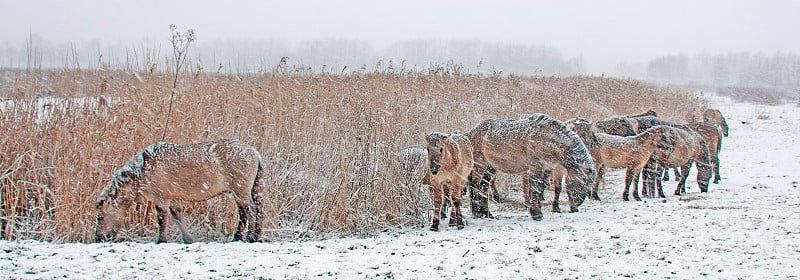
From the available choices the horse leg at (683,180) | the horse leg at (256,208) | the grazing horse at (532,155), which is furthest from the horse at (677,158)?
the horse leg at (256,208)

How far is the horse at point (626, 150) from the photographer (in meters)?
7.50

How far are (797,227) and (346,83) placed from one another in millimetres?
6368

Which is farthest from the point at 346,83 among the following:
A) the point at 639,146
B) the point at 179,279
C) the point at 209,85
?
the point at 179,279

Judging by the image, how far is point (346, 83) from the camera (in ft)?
30.9

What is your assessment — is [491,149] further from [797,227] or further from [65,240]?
[65,240]

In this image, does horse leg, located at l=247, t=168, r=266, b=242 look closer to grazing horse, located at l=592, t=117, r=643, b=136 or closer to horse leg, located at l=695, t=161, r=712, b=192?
horse leg, located at l=695, t=161, r=712, b=192

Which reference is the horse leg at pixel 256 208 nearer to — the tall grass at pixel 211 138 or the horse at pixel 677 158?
the tall grass at pixel 211 138

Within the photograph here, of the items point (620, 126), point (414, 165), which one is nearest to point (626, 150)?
point (620, 126)

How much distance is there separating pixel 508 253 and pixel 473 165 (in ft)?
5.94

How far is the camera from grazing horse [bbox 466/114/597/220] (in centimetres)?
600

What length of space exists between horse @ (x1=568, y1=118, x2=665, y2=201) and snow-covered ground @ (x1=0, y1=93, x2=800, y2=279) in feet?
4.24

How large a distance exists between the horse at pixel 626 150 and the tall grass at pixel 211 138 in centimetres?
216

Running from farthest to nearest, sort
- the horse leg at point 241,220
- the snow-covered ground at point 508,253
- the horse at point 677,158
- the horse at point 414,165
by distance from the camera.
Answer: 1. the horse at point 677,158
2. the horse at point 414,165
3. the horse leg at point 241,220
4. the snow-covered ground at point 508,253

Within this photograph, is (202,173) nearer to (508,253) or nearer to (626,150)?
(508,253)
